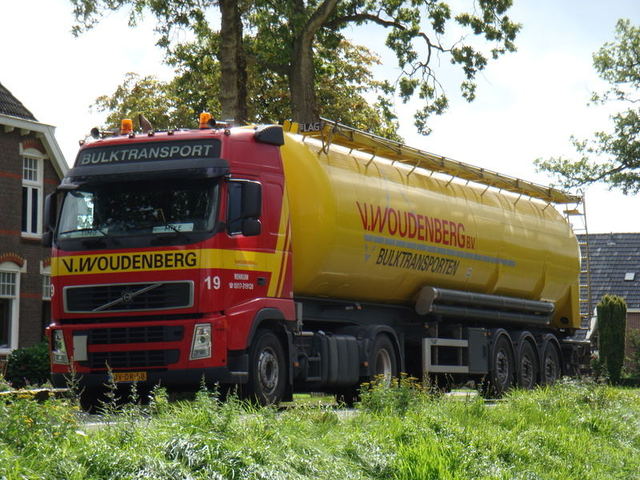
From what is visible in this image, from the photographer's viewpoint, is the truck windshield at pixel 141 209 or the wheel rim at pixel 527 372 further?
the wheel rim at pixel 527 372

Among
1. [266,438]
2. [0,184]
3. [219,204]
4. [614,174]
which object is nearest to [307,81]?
[0,184]

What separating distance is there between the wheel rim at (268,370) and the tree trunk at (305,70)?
12.2 meters

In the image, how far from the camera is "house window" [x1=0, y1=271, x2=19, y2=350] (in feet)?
98.0

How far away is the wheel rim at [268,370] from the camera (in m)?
14.6

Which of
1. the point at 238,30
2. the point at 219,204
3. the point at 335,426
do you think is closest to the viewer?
the point at 335,426

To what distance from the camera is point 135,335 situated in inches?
560

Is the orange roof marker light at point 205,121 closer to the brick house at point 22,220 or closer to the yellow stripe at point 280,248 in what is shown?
the yellow stripe at point 280,248

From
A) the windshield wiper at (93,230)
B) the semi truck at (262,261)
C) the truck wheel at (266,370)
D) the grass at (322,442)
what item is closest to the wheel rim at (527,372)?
the semi truck at (262,261)

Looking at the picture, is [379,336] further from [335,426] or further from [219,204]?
[335,426]

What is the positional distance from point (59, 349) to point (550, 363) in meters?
12.3

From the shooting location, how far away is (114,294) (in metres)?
14.2

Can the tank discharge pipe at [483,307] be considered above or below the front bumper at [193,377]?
above

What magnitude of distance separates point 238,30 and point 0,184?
8219 mm

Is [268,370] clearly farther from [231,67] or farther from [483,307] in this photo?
[231,67]
